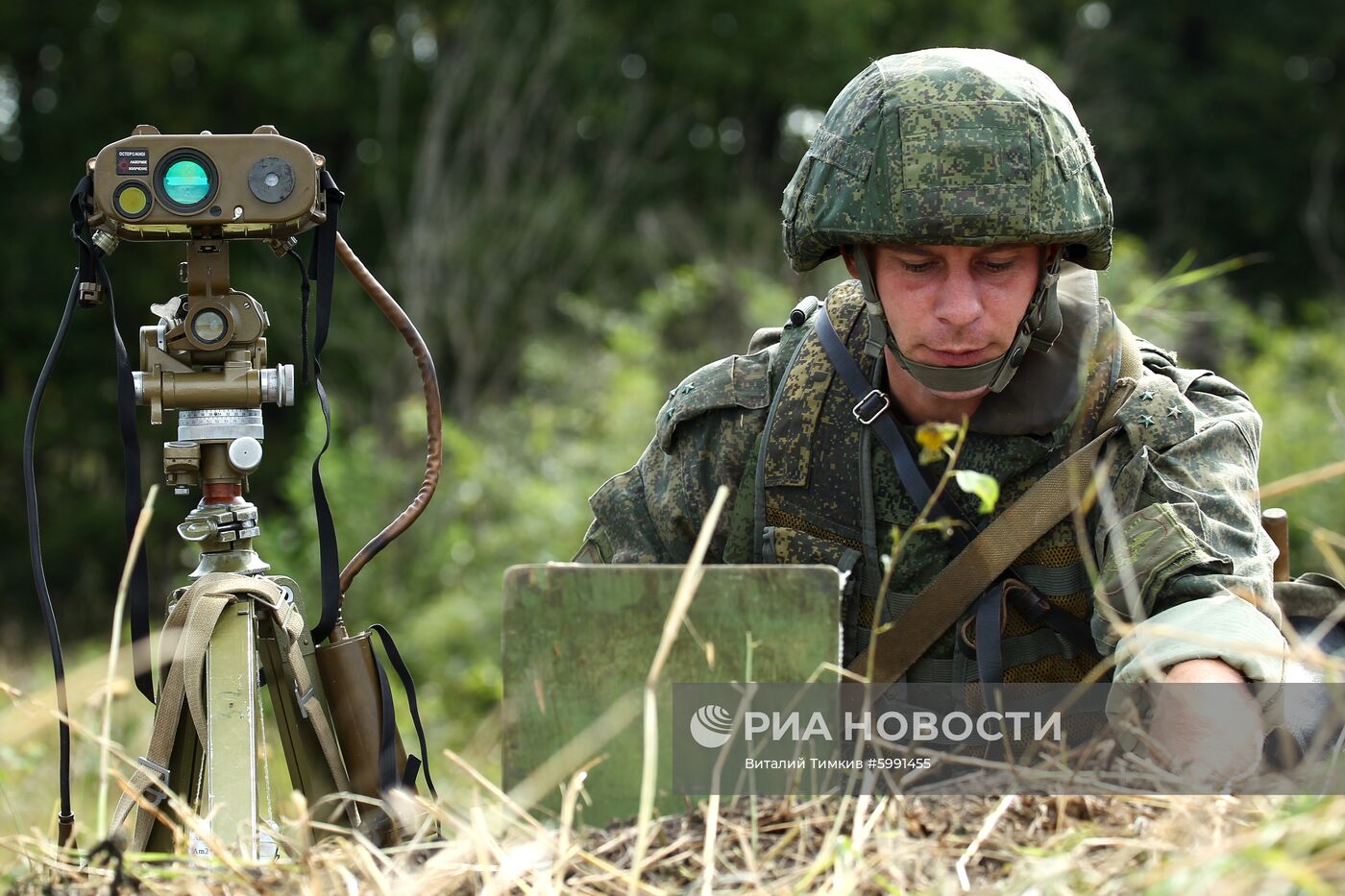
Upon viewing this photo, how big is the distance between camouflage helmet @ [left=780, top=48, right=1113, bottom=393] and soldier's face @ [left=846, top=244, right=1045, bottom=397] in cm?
3

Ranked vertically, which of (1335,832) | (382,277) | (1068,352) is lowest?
(382,277)

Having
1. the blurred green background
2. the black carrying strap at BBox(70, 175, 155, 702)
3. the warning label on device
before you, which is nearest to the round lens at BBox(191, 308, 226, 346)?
the black carrying strap at BBox(70, 175, 155, 702)

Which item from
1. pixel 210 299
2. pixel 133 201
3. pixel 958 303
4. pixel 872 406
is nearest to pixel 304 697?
pixel 210 299

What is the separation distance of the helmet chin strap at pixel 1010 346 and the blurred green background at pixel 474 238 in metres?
5.71

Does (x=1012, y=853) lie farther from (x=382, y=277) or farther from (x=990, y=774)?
(x=382, y=277)

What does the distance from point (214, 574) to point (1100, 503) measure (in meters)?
1.62

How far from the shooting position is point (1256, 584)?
2576mm

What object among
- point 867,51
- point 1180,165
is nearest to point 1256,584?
point 867,51

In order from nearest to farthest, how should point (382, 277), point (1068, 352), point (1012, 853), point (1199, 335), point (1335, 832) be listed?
1. point (1335, 832)
2. point (1012, 853)
3. point (1068, 352)
4. point (1199, 335)
5. point (382, 277)

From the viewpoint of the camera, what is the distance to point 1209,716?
2271 millimetres

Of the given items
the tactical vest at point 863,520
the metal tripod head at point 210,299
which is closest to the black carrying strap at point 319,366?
the metal tripod head at point 210,299

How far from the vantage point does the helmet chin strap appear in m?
2.84

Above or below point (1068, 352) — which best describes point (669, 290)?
below

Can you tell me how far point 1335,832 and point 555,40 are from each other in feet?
42.3
